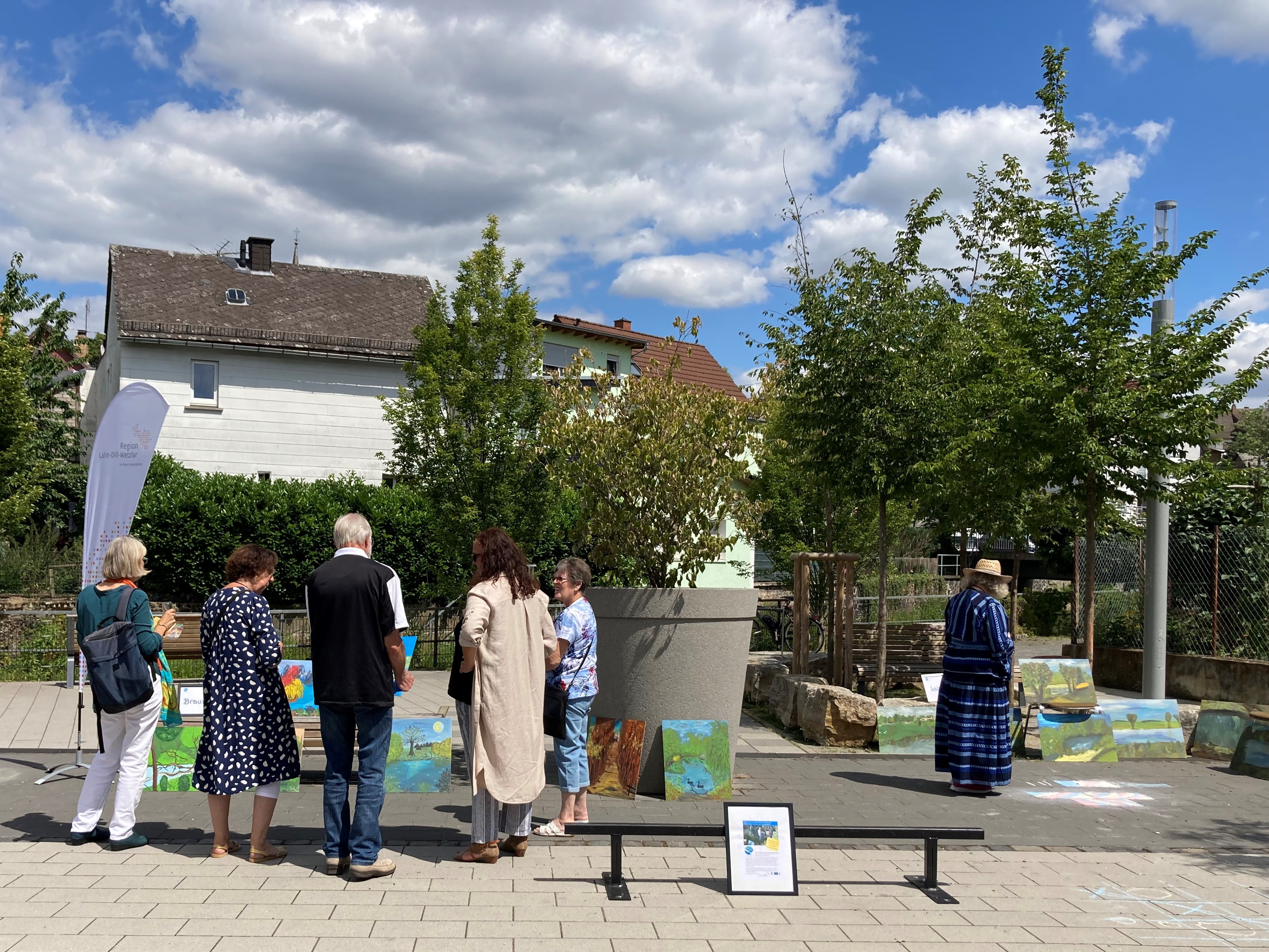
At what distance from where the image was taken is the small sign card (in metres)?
7.57

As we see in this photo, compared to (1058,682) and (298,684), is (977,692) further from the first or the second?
(298,684)

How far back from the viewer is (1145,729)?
959 cm

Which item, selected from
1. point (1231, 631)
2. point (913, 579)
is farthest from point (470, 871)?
point (913, 579)

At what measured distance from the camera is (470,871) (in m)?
5.50

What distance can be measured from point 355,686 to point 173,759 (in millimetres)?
2722

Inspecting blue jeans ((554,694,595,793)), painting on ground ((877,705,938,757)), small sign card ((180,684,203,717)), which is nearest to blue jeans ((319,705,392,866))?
blue jeans ((554,694,595,793))

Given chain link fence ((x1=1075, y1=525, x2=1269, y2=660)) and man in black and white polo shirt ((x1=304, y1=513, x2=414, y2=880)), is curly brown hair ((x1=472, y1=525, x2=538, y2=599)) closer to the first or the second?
man in black and white polo shirt ((x1=304, y1=513, x2=414, y2=880))

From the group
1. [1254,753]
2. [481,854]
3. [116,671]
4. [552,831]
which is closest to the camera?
[481,854]

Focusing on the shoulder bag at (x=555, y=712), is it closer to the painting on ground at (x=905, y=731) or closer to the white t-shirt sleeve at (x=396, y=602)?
the white t-shirt sleeve at (x=396, y=602)

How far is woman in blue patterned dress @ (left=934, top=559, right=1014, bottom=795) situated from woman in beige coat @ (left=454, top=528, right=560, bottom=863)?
11.8 ft

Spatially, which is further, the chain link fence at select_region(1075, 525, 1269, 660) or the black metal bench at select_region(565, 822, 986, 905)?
the chain link fence at select_region(1075, 525, 1269, 660)

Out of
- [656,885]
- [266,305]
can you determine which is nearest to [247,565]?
[656,885]

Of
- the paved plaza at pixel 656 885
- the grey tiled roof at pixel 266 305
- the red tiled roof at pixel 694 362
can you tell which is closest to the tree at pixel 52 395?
the grey tiled roof at pixel 266 305

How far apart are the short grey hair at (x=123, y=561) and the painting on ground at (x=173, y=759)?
1580mm
